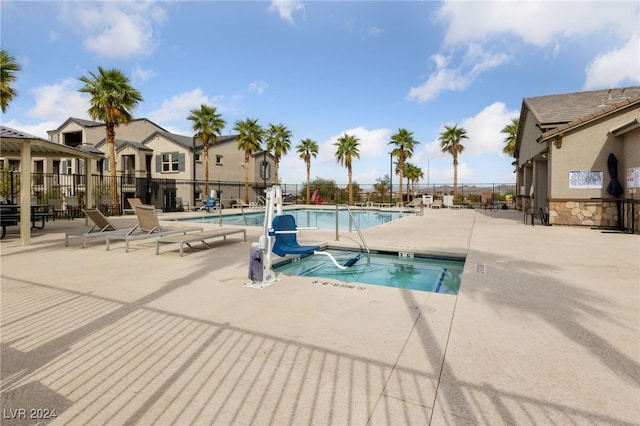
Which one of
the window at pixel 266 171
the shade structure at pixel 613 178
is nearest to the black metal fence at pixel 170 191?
the window at pixel 266 171

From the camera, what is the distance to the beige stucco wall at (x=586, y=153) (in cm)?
1130

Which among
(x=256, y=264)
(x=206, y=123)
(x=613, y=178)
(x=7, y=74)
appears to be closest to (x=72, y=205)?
(x=7, y=74)

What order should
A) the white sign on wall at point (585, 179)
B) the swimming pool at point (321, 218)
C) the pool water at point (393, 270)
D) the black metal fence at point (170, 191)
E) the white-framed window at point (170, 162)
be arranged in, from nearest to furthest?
the pool water at point (393, 270)
the white sign on wall at point (585, 179)
the swimming pool at point (321, 218)
the black metal fence at point (170, 191)
the white-framed window at point (170, 162)

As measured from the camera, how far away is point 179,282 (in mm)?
4621

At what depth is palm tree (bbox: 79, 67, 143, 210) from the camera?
1620 centimetres

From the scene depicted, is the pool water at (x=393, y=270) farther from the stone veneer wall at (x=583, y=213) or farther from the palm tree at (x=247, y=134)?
the palm tree at (x=247, y=134)

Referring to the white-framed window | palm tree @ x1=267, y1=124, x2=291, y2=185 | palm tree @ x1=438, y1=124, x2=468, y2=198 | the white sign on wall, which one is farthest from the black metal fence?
the white sign on wall

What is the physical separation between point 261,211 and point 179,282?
53.2ft

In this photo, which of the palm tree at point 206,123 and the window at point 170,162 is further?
the window at point 170,162

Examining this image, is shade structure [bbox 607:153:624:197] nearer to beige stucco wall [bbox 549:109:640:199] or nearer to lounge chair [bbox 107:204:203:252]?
beige stucco wall [bbox 549:109:640:199]

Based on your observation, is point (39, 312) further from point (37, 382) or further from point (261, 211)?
point (261, 211)

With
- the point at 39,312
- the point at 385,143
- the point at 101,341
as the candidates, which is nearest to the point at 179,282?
the point at 39,312

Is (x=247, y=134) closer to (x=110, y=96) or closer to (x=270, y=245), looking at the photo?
(x=110, y=96)

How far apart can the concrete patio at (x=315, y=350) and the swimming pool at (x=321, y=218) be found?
983 centimetres
